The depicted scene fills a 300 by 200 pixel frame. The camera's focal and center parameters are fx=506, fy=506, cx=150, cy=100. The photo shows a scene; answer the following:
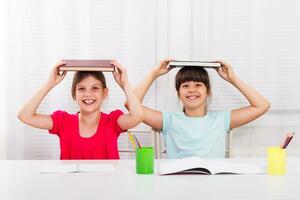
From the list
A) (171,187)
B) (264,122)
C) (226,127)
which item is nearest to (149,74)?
(226,127)

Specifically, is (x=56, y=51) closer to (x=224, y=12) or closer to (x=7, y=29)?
(x=7, y=29)

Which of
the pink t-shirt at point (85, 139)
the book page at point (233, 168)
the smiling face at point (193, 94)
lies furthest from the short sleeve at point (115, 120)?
the book page at point (233, 168)

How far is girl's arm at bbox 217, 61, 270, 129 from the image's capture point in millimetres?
2688

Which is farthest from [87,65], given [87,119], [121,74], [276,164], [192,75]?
[276,164]

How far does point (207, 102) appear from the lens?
9.40 feet

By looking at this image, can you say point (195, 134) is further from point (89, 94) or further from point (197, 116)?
point (89, 94)

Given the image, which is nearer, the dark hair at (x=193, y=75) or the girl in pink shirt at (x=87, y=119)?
the girl in pink shirt at (x=87, y=119)


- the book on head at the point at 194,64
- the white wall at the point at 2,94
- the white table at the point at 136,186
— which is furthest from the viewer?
the white wall at the point at 2,94

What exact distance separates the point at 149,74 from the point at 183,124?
33 centimetres

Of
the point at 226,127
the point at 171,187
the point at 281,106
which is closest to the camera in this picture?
the point at 171,187

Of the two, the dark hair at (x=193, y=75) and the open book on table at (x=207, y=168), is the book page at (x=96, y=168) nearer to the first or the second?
the open book on table at (x=207, y=168)

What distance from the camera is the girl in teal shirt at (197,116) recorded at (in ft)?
8.64

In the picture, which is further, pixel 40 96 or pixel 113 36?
pixel 113 36

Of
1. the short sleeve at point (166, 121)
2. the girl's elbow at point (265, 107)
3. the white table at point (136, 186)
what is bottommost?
the white table at point (136, 186)
